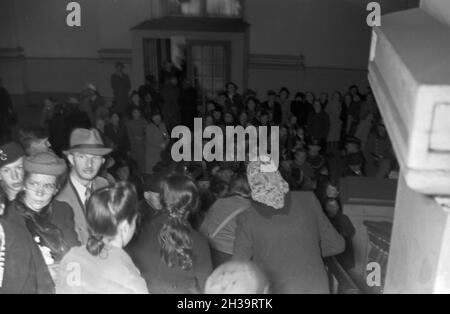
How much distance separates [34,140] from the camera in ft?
12.6

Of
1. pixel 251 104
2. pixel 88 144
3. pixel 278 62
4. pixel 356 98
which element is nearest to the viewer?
pixel 88 144

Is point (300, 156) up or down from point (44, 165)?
down

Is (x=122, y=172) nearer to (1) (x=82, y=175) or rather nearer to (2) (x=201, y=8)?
(1) (x=82, y=175)

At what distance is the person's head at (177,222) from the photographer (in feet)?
7.57

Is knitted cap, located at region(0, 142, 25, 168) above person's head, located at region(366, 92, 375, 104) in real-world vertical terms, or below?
above

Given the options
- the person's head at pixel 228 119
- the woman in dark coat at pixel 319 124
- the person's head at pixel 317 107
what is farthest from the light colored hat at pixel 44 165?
the person's head at pixel 317 107

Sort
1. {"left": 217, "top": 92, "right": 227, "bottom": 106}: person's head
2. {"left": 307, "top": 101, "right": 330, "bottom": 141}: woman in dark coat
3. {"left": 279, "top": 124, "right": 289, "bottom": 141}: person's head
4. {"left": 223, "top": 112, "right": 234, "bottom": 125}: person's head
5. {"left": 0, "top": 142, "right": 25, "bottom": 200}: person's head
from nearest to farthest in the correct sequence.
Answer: {"left": 0, "top": 142, "right": 25, "bottom": 200}: person's head < {"left": 279, "top": 124, "right": 289, "bottom": 141}: person's head < {"left": 223, "top": 112, "right": 234, "bottom": 125}: person's head < {"left": 307, "top": 101, "right": 330, "bottom": 141}: woman in dark coat < {"left": 217, "top": 92, "right": 227, "bottom": 106}: person's head

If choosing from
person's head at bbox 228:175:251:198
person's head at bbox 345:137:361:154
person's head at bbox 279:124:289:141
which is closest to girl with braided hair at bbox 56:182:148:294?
person's head at bbox 228:175:251:198

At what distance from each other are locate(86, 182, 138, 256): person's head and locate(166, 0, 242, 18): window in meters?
10.1

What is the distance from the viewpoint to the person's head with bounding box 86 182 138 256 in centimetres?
192

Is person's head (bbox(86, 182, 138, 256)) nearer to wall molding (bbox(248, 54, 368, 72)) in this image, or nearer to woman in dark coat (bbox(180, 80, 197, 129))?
woman in dark coat (bbox(180, 80, 197, 129))

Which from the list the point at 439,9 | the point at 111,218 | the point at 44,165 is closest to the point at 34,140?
the point at 44,165

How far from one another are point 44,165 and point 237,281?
1.41 m
